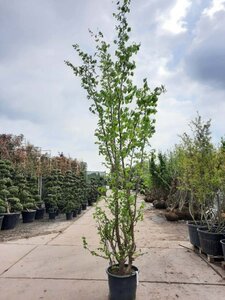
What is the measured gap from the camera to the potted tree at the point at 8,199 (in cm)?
636

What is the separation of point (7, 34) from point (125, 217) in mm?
4083

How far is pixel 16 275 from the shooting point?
332cm

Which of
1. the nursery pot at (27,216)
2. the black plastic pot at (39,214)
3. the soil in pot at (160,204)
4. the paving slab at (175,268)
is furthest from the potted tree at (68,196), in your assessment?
the paving slab at (175,268)

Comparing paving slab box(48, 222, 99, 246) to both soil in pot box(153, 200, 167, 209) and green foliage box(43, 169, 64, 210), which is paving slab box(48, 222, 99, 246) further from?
soil in pot box(153, 200, 167, 209)

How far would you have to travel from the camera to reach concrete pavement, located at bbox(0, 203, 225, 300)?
283 cm

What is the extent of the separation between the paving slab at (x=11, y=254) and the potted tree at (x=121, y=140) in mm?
1677

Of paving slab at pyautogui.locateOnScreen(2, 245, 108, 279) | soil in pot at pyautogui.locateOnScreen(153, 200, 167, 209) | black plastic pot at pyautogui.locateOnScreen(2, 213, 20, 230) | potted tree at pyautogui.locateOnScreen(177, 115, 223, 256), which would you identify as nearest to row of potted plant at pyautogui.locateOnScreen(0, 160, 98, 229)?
black plastic pot at pyautogui.locateOnScreen(2, 213, 20, 230)

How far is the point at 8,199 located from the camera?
6.91 m

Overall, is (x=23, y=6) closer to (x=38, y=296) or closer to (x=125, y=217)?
(x=125, y=217)

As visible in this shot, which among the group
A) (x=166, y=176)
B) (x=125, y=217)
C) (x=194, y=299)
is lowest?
(x=194, y=299)

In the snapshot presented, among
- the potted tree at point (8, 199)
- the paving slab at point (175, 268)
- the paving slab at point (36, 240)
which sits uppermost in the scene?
the potted tree at point (8, 199)

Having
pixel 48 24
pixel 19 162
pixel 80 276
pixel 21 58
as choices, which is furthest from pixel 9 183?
pixel 80 276

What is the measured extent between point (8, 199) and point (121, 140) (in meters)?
5.16

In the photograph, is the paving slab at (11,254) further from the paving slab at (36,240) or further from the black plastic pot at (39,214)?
the black plastic pot at (39,214)
